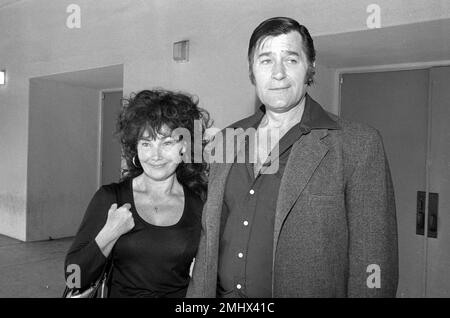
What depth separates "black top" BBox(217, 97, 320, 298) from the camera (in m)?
1.34

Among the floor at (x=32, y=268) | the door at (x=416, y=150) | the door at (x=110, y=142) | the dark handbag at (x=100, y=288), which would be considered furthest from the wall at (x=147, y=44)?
the dark handbag at (x=100, y=288)

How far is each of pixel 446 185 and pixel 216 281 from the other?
90.9 inches

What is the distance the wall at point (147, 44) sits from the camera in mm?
2932

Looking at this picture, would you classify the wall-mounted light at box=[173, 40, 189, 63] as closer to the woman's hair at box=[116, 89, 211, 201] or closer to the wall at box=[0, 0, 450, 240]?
the wall at box=[0, 0, 450, 240]

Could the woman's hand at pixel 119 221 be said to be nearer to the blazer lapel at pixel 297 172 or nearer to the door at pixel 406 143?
the blazer lapel at pixel 297 172

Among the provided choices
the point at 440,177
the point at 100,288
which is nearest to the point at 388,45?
the point at 440,177

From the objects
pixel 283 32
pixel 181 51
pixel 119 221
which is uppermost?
pixel 181 51

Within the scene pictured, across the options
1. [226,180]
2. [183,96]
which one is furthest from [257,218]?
[183,96]

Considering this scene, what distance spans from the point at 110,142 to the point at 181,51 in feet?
8.07

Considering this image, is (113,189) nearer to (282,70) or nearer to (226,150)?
(226,150)

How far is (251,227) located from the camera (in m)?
1.35

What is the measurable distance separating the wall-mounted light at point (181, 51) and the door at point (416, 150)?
1512 mm

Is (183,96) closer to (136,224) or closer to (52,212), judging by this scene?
(136,224)

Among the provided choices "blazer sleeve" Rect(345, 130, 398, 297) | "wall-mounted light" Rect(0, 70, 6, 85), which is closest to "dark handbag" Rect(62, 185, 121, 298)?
"blazer sleeve" Rect(345, 130, 398, 297)
